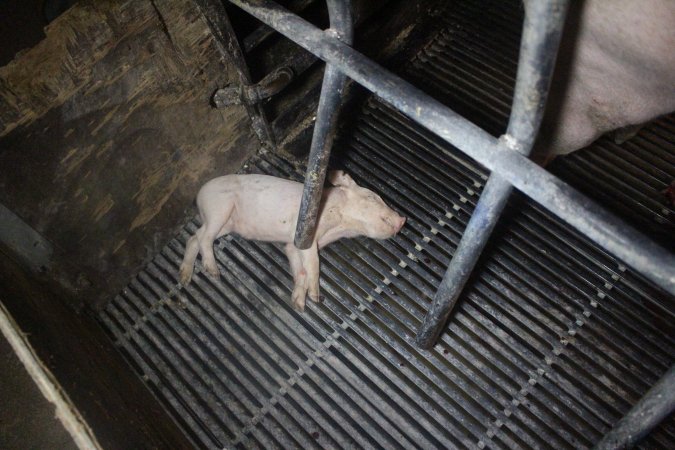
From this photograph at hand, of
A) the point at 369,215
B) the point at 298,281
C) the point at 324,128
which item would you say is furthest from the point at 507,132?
the point at 298,281

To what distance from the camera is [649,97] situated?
1.89m

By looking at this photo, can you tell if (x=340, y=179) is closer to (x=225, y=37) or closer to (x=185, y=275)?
(x=225, y=37)

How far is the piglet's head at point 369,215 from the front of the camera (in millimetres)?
2557

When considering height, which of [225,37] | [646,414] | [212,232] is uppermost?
[646,414]

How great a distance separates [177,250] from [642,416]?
2.55 meters

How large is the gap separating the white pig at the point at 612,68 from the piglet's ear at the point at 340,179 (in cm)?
108

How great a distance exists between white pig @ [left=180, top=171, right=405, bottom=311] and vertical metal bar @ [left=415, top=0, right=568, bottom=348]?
3.22ft

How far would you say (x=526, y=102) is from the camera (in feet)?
3.74

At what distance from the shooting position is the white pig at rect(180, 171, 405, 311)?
2559 millimetres

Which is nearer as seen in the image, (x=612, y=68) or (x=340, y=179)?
(x=612, y=68)

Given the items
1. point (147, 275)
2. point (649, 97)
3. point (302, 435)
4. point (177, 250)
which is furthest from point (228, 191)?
point (649, 97)

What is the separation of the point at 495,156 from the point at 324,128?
0.79m

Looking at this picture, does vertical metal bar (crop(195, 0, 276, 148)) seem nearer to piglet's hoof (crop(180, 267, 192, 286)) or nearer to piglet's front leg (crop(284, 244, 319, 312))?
piglet's front leg (crop(284, 244, 319, 312))

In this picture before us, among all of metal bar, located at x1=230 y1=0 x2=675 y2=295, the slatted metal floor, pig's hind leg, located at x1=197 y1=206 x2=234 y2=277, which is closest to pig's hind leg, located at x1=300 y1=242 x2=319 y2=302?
the slatted metal floor
